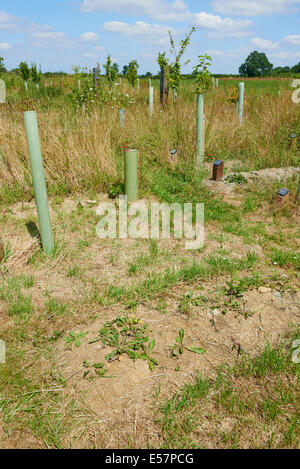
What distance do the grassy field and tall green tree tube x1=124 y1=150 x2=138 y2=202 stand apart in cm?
22

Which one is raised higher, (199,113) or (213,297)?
(199,113)

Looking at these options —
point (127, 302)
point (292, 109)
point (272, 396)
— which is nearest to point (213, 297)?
point (127, 302)

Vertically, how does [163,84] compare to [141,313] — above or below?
above

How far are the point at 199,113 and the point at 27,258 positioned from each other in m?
3.61

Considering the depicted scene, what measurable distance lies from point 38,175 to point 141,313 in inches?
59.6

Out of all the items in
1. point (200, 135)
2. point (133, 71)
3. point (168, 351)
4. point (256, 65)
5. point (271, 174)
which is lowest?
point (168, 351)

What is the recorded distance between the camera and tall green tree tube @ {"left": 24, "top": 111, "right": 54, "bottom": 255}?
287 cm

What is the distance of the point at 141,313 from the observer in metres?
2.49

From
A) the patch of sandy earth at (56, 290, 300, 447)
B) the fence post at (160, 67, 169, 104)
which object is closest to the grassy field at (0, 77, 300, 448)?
the patch of sandy earth at (56, 290, 300, 447)

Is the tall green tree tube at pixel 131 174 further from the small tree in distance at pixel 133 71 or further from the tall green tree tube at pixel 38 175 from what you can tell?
the small tree in distance at pixel 133 71

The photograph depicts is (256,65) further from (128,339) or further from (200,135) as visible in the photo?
(128,339)

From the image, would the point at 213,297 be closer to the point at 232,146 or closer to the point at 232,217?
the point at 232,217

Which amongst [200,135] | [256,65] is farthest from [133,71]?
[256,65]
